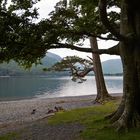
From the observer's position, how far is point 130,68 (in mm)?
16141

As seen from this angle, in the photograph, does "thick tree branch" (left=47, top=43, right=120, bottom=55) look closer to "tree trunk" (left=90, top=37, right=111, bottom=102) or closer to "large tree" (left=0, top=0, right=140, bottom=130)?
"large tree" (left=0, top=0, right=140, bottom=130)

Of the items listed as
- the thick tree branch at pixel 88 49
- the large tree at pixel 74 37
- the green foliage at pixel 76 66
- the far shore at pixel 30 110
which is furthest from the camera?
the green foliage at pixel 76 66

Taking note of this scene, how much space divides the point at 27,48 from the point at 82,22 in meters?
4.47

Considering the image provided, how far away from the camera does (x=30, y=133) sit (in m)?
17.7

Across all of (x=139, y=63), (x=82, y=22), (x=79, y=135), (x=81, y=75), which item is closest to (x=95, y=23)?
(x=82, y=22)

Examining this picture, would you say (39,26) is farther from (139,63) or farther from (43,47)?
(139,63)

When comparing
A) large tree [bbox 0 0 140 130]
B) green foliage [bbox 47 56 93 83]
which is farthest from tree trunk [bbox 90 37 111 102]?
large tree [bbox 0 0 140 130]

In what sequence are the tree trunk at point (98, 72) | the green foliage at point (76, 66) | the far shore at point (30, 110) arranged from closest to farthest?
the far shore at point (30, 110)
the tree trunk at point (98, 72)
the green foliage at point (76, 66)

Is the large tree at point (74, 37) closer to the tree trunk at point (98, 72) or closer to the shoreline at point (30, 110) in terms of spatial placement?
the shoreline at point (30, 110)

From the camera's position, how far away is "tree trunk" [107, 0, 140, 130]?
52.0ft

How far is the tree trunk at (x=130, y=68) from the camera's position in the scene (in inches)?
624

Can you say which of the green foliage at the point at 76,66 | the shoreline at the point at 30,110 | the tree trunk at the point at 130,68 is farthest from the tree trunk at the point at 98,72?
the tree trunk at the point at 130,68

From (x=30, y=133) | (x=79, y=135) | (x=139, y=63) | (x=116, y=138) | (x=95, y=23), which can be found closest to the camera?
(x=116, y=138)

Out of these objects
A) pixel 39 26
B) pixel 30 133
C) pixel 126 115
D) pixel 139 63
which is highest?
pixel 39 26
